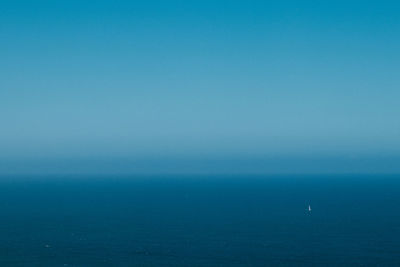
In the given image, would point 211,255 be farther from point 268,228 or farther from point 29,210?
point 29,210

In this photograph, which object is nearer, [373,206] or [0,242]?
[0,242]

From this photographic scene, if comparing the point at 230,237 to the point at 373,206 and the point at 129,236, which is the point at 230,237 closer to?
the point at 129,236

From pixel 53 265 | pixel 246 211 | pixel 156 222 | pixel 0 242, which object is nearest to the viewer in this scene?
pixel 53 265

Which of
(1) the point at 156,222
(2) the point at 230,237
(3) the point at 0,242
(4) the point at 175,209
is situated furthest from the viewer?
(4) the point at 175,209

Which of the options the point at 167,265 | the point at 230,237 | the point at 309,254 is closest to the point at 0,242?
the point at 167,265

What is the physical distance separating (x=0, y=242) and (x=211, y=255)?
3997cm

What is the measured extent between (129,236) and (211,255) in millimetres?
23953

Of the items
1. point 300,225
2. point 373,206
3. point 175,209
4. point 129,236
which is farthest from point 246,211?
point 129,236

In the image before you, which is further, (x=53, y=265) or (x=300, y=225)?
(x=300, y=225)

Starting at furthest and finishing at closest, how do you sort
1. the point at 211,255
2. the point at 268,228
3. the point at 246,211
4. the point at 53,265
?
the point at 246,211
the point at 268,228
the point at 211,255
the point at 53,265

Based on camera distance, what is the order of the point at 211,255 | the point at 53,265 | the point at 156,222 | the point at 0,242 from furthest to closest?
the point at 156,222, the point at 0,242, the point at 211,255, the point at 53,265

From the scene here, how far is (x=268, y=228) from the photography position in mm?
105625

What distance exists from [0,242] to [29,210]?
6177cm

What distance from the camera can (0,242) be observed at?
86.3m
